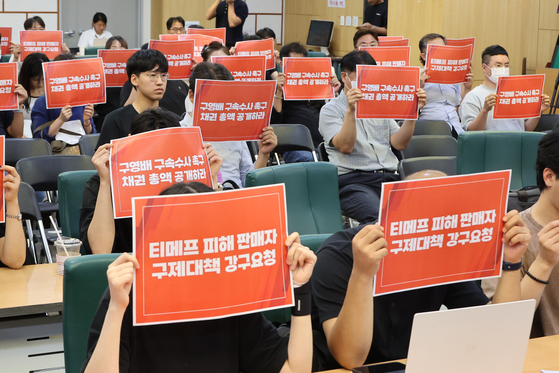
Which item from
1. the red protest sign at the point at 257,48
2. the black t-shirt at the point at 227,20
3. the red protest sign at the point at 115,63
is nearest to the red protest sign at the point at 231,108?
the red protest sign at the point at 115,63

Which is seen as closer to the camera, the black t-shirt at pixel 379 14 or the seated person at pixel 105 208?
the seated person at pixel 105 208

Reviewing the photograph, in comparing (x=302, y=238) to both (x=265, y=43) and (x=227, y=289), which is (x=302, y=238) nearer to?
(x=227, y=289)

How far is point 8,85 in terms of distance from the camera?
4.91 metres

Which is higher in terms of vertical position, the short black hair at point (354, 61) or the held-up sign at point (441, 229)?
the short black hair at point (354, 61)

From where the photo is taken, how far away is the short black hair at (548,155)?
7.72 ft

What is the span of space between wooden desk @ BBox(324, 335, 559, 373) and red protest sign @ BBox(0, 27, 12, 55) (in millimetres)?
8204

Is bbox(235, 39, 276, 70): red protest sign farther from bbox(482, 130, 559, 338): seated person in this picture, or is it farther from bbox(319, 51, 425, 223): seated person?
bbox(482, 130, 559, 338): seated person

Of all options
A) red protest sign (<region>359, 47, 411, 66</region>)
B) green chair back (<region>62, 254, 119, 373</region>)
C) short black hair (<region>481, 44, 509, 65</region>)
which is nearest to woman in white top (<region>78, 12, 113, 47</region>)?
red protest sign (<region>359, 47, 411, 66</region>)

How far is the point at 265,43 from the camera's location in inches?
278

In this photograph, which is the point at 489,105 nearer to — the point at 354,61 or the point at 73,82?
the point at 354,61

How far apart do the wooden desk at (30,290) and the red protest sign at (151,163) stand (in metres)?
0.39

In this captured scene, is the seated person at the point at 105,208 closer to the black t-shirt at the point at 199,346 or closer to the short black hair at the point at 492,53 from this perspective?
the black t-shirt at the point at 199,346

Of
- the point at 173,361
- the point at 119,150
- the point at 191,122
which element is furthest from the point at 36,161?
the point at 173,361

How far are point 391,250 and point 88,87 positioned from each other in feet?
12.9
